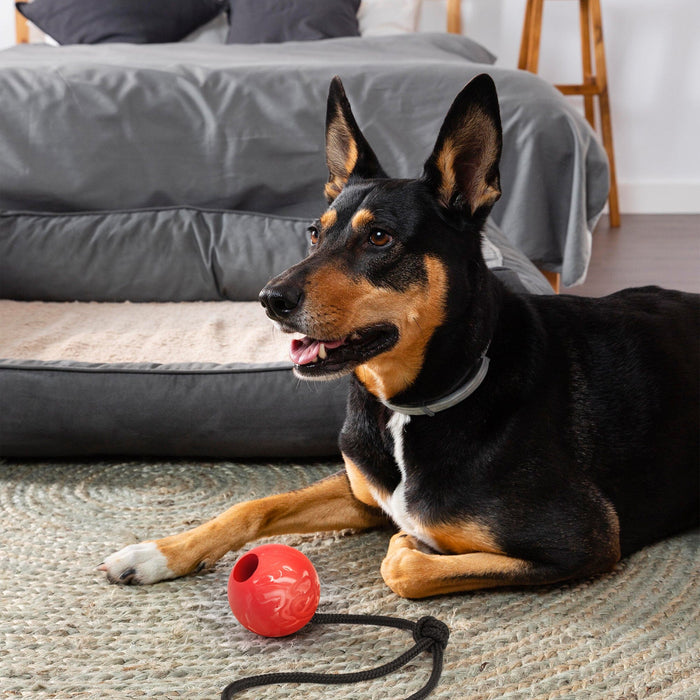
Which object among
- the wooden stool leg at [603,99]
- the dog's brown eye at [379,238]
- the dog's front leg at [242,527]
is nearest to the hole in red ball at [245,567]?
the dog's front leg at [242,527]

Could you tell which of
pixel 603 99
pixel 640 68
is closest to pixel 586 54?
pixel 603 99

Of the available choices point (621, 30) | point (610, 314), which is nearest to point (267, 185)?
point (610, 314)

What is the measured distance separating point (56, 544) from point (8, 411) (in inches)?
17.4

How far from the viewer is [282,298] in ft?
4.73

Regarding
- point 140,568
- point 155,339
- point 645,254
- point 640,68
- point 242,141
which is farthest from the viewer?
point 640,68

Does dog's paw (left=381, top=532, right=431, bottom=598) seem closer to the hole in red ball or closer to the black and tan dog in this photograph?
the black and tan dog

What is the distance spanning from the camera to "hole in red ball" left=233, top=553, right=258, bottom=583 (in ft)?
4.80

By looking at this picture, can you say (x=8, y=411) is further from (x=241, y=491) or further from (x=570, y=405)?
(x=570, y=405)

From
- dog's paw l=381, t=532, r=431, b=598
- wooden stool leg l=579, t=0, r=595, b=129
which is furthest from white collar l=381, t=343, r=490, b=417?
wooden stool leg l=579, t=0, r=595, b=129

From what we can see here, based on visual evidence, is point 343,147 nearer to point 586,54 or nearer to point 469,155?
point 469,155

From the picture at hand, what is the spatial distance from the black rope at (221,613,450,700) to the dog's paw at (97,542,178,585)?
0.34 metres

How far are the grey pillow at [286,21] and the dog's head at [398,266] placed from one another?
12.9 ft

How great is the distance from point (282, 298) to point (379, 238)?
23 cm

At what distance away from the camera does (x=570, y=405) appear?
5.43ft
